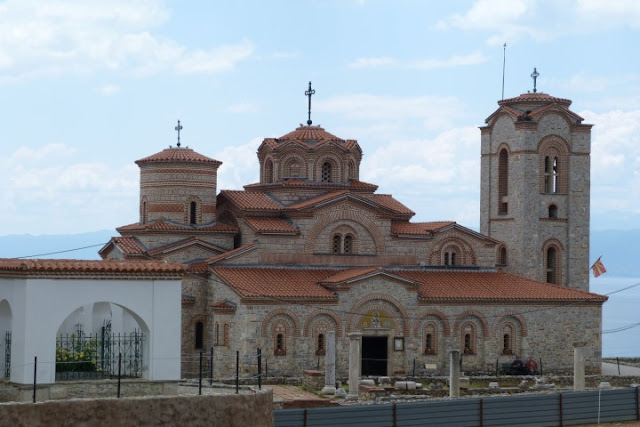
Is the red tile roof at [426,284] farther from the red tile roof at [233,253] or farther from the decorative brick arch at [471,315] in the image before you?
the decorative brick arch at [471,315]

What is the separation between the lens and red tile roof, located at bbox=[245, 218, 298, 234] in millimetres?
43219

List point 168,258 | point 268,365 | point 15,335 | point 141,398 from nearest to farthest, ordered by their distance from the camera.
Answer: point 141,398 → point 15,335 → point 268,365 → point 168,258

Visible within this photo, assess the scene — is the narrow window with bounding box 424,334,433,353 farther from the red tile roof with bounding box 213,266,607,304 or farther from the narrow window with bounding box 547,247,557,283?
the narrow window with bounding box 547,247,557,283

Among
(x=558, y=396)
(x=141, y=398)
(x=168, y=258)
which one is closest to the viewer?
(x=141, y=398)

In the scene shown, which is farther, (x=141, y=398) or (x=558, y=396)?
(x=558, y=396)

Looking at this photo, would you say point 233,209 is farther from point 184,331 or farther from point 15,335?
point 15,335

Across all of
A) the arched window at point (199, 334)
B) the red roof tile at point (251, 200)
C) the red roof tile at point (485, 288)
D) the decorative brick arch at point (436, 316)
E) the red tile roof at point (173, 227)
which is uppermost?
the red roof tile at point (251, 200)

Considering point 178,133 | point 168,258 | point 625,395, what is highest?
point 178,133

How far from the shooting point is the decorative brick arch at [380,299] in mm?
42031

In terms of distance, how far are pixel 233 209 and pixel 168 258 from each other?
11.4 ft

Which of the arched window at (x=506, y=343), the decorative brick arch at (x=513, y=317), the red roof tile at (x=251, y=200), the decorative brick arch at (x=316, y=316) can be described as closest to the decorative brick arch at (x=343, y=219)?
the red roof tile at (x=251, y=200)

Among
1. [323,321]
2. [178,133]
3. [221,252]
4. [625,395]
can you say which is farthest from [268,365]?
[625,395]

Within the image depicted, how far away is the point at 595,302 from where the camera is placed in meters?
45.7

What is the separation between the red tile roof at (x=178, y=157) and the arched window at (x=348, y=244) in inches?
217
